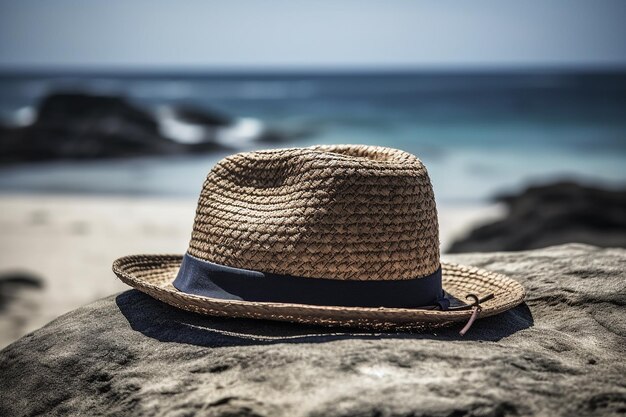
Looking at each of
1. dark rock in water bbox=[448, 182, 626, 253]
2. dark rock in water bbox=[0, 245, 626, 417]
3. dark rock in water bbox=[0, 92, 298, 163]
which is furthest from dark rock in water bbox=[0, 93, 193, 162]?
dark rock in water bbox=[0, 245, 626, 417]

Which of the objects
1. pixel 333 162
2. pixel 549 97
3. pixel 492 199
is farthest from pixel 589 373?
pixel 549 97

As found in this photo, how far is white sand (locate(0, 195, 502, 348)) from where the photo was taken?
6.01m

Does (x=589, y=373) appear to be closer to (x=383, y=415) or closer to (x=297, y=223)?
(x=383, y=415)

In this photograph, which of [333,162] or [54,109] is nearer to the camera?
[333,162]

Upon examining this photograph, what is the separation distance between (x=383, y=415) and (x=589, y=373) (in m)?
0.71

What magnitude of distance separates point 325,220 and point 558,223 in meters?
5.61

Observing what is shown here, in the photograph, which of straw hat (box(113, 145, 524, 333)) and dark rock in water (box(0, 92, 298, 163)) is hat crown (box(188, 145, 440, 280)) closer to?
straw hat (box(113, 145, 524, 333))

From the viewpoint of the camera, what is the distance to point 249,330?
2.30 meters

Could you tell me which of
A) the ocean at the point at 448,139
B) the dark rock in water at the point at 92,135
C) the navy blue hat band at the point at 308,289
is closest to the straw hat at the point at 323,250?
the navy blue hat band at the point at 308,289

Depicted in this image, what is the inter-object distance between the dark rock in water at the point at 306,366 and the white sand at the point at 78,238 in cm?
284

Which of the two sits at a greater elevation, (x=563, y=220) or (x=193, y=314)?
(x=193, y=314)

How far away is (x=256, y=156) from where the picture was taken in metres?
2.57

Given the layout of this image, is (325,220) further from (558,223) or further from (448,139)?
(448,139)

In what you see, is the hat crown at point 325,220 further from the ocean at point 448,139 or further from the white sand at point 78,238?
the ocean at point 448,139
